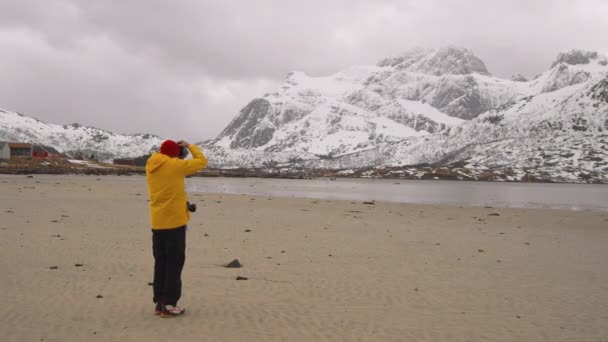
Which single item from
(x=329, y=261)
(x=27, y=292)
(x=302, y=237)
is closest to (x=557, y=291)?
(x=329, y=261)

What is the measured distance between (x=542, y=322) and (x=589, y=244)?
15.7 metres

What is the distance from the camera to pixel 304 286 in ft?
40.1

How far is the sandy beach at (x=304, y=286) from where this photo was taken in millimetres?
8797

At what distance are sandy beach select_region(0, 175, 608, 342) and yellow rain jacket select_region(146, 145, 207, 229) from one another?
1.86m

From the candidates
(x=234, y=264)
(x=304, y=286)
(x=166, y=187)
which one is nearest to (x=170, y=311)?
(x=166, y=187)

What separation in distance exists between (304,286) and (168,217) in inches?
173

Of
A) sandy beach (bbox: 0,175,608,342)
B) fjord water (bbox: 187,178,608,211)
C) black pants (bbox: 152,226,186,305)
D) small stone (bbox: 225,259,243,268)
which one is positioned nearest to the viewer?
sandy beach (bbox: 0,175,608,342)

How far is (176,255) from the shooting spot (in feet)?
31.1

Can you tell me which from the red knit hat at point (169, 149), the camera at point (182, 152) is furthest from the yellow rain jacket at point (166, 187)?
the camera at point (182, 152)

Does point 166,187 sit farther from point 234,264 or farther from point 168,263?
point 234,264

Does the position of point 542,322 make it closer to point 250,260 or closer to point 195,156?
point 195,156

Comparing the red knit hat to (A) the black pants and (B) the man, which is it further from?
(A) the black pants

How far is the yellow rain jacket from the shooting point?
9234mm

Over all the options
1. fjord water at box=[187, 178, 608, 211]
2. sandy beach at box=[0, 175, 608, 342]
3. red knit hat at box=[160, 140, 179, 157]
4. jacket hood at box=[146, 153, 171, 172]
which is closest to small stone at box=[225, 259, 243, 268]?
sandy beach at box=[0, 175, 608, 342]
